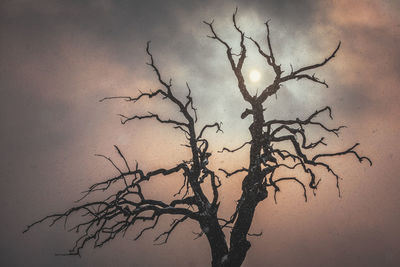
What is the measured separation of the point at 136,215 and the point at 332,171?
5.91 meters

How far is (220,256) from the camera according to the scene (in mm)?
8984

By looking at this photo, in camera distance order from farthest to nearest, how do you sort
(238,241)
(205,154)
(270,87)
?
(205,154) < (270,87) < (238,241)

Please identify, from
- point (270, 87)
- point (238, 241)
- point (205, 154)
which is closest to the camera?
point (238, 241)

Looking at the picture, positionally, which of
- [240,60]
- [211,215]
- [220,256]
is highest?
[240,60]

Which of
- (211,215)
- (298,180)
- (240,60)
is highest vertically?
(240,60)

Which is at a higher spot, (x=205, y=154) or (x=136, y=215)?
(x=205, y=154)

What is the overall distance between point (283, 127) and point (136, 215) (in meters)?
4.91

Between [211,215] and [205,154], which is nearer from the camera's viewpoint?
[211,215]

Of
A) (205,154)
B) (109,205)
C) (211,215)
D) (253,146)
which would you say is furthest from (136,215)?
(253,146)

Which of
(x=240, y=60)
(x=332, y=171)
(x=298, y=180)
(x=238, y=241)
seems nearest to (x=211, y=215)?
(x=238, y=241)

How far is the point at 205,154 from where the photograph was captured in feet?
33.1

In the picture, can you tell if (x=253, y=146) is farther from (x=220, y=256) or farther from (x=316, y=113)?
(x=220, y=256)

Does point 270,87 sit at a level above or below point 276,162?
above

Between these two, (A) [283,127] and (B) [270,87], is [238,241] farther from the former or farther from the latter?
(B) [270,87]
